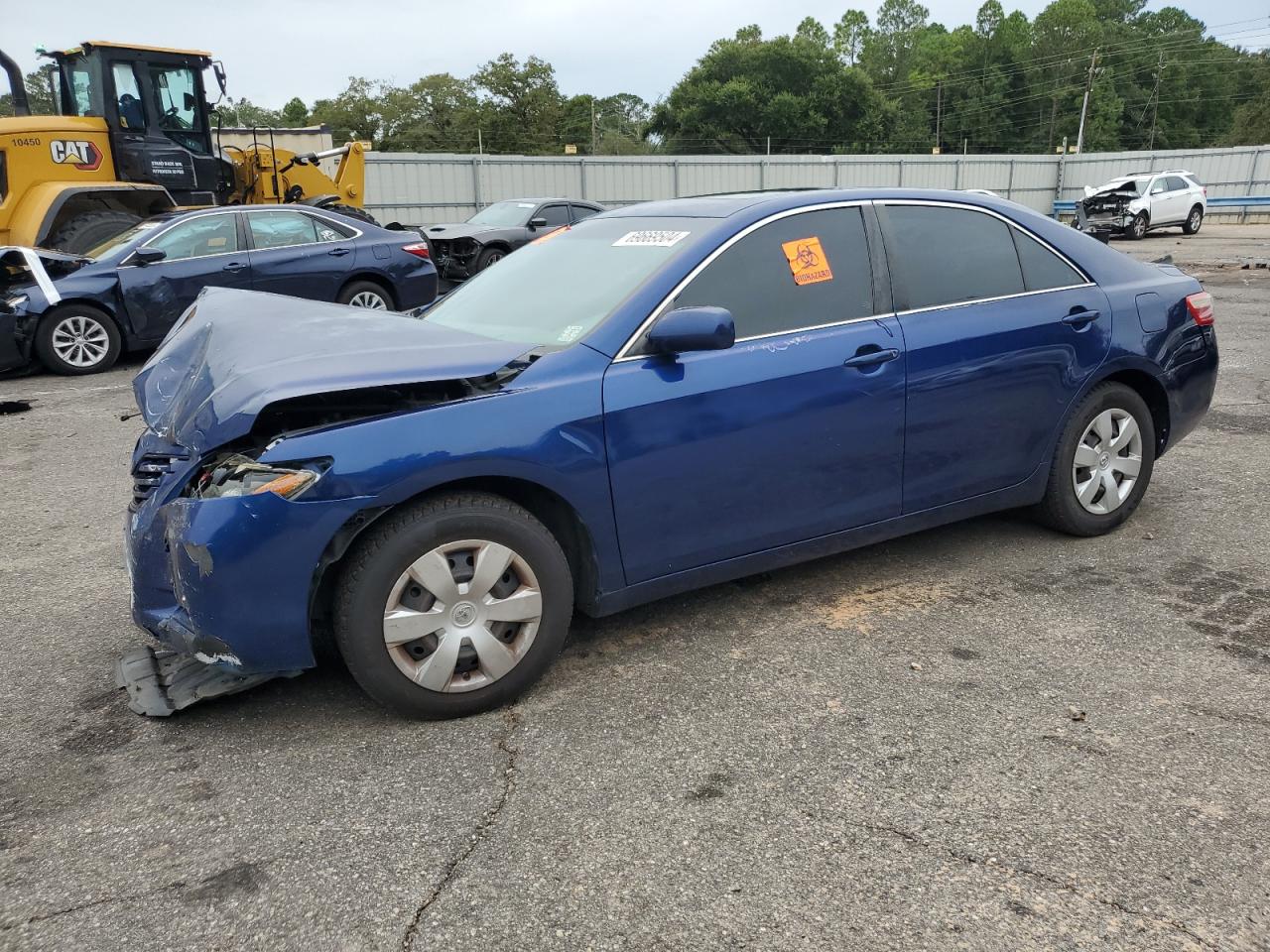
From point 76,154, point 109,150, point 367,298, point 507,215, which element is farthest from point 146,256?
point 507,215

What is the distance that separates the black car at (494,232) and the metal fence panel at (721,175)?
379cm

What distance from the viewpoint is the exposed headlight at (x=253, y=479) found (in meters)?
2.80

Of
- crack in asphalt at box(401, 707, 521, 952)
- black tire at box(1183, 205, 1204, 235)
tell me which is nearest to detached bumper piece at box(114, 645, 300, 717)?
crack in asphalt at box(401, 707, 521, 952)

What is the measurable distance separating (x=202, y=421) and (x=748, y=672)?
6.40 feet

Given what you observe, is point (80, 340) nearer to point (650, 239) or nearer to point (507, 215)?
point (650, 239)

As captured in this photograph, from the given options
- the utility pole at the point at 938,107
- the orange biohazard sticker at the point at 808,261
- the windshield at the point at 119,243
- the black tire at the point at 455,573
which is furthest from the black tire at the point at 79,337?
the utility pole at the point at 938,107

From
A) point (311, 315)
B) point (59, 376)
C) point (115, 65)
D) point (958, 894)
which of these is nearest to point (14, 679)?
point (311, 315)

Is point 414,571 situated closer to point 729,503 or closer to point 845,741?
point 729,503

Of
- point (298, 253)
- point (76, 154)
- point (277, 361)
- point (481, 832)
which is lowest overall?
point (481, 832)

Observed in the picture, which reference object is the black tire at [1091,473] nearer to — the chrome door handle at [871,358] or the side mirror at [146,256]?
the chrome door handle at [871,358]

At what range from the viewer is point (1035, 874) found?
234cm

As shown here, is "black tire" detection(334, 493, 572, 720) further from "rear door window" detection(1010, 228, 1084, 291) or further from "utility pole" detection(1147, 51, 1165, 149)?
"utility pole" detection(1147, 51, 1165, 149)

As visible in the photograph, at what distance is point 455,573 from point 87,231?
1022cm

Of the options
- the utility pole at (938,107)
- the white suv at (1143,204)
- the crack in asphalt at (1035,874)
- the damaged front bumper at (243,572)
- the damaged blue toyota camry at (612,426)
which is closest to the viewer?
the crack in asphalt at (1035,874)
